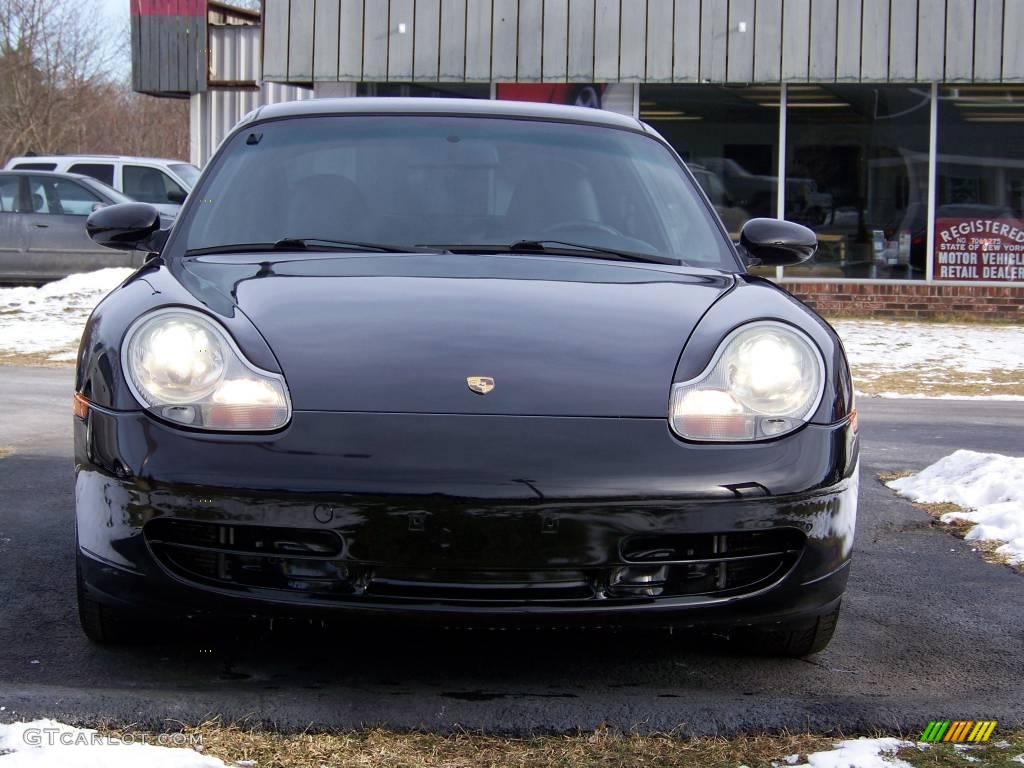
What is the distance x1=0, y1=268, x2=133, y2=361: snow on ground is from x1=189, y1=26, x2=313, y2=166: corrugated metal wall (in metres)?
8.39

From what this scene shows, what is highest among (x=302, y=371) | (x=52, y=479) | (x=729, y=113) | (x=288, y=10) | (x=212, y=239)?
(x=288, y=10)

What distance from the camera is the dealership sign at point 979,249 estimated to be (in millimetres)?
15500

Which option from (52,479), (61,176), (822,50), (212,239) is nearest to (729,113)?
(822,50)

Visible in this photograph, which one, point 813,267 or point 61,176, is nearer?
point 813,267

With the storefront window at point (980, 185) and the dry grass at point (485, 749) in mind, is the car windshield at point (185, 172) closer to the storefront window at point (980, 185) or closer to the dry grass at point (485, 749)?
the storefront window at point (980, 185)

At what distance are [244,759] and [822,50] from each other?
44.7 feet

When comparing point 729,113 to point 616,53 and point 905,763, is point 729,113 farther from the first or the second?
point 905,763

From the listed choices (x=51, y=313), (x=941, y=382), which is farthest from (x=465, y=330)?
(x=51, y=313)

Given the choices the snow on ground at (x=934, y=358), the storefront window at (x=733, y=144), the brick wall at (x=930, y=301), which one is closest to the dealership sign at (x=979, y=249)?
the brick wall at (x=930, y=301)

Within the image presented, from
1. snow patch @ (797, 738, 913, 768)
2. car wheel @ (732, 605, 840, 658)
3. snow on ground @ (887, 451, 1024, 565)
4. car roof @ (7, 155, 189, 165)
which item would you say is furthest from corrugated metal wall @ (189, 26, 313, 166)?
snow patch @ (797, 738, 913, 768)

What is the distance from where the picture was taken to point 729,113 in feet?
51.6

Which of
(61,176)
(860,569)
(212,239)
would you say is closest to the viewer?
(212,239)

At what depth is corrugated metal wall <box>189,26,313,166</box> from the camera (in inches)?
955

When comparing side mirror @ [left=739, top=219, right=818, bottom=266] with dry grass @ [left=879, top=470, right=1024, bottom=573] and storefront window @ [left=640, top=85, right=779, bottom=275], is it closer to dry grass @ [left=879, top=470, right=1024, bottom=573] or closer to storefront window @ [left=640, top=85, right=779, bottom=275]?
dry grass @ [left=879, top=470, right=1024, bottom=573]
